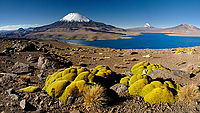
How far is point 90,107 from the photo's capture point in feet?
16.0

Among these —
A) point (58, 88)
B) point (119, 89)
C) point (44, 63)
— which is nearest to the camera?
point (58, 88)

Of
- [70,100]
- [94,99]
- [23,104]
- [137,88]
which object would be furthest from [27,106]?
[137,88]

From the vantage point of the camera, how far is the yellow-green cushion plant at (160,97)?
17.0ft

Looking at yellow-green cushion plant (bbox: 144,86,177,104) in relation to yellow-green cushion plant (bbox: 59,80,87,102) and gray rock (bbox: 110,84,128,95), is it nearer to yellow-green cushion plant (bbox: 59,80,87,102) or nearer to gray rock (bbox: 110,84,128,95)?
gray rock (bbox: 110,84,128,95)

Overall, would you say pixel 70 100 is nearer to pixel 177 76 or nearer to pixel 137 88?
pixel 137 88

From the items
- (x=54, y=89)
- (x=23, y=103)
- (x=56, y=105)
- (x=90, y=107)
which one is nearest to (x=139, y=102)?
(x=90, y=107)

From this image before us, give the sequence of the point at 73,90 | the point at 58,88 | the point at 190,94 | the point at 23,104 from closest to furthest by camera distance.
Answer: the point at 23,104 → the point at 190,94 → the point at 73,90 → the point at 58,88

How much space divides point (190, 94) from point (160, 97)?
51.3 inches

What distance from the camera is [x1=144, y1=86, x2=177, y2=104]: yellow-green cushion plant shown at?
17.0 ft

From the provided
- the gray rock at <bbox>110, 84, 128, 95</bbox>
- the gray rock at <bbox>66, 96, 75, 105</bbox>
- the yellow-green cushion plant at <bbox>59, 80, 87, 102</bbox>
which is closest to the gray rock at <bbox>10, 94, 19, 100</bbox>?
the yellow-green cushion plant at <bbox>59, 80, 87, 102</bbox>

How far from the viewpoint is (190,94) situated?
16.5ft

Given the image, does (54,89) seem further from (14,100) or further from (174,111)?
(174,111)

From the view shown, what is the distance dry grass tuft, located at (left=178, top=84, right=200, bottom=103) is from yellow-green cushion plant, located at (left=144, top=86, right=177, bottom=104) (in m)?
0.36

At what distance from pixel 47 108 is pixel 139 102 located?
4.39 meters
